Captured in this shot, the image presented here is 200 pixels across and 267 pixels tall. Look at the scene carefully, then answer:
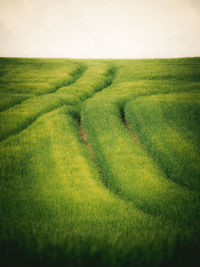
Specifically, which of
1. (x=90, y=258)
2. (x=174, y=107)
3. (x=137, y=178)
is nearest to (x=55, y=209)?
(x=137, y=178)

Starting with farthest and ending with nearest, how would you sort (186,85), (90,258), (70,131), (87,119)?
(186,85)
(87,119)
(70,131)
(90,258)

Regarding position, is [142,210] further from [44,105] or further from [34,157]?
[44,105]

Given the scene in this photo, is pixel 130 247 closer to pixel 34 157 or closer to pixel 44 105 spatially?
pixel 34 157

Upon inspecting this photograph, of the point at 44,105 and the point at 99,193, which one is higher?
the point at 44,105

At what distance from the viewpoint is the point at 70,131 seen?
11336 millimetres

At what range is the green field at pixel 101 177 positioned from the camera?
2.47 meters

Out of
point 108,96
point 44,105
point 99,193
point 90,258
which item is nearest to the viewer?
point 90,258

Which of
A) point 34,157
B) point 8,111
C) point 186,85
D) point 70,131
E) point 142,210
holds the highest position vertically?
point 186,85

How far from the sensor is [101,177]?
8383 mm

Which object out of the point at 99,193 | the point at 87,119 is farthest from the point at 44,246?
the point at 87,119

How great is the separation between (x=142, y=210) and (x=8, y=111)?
1155cm

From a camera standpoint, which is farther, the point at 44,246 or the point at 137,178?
the point at 137,178

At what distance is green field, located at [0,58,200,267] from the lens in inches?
97.2

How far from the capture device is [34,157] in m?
8.96
